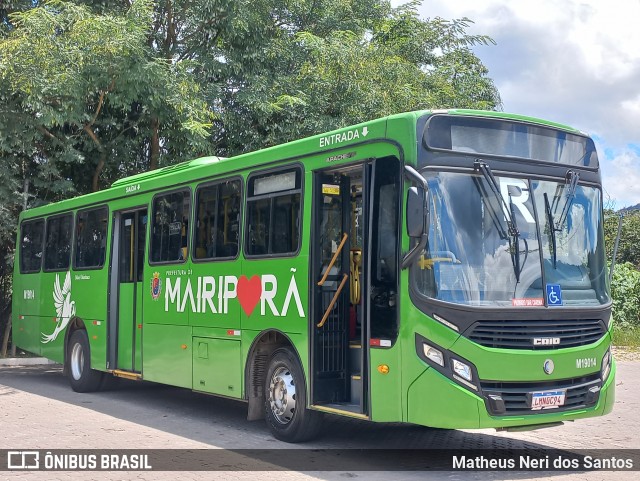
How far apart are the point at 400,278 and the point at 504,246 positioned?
1.01m

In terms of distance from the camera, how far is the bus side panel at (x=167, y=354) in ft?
37.3

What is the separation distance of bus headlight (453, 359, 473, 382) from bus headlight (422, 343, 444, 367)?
0.13 meters

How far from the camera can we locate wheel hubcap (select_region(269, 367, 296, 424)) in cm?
927

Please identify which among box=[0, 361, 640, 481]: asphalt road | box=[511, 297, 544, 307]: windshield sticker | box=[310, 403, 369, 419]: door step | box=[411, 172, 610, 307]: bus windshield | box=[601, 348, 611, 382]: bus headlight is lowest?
box=[0, 361, 640, 481]: asphalt road

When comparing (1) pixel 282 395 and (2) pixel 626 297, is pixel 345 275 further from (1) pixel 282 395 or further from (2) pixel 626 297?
(2) pixel 626 297

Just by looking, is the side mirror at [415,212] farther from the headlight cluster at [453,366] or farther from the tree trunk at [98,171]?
the tree trunk at [98,171]

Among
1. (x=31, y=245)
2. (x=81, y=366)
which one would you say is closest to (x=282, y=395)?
(x=81, y=366)

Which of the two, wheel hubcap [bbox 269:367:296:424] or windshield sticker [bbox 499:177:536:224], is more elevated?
windshield sticker [bbox 499:177:536:224]

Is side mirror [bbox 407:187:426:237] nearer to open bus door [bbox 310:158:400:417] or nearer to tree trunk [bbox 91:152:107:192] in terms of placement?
open bus door [bbox 310:158:400:417]

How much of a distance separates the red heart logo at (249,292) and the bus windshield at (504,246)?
2.78m

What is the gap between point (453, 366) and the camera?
744cm

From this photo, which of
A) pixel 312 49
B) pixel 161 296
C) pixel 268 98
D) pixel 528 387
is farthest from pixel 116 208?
pixel 528 387

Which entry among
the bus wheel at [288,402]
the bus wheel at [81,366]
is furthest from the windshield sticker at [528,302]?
the bus wheel at [81,366]

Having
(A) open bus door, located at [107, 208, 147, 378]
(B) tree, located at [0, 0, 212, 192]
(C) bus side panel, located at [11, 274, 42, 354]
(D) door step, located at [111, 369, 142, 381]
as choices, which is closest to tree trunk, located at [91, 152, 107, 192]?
(B) tree, located at [0, 0, 212, 192]
